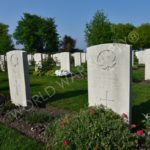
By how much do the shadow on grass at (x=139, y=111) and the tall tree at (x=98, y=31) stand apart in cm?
1293

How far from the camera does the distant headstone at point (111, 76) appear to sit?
5.07m

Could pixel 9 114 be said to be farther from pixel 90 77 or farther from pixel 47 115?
pixel 90 77

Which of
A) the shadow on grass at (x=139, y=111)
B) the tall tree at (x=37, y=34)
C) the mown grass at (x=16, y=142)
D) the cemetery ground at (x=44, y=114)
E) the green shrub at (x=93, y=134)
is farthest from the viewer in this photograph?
the tall tree at (x=37, y=34)

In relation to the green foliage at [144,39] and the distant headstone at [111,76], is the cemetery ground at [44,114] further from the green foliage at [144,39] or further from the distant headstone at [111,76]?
the green foliage at [144,39]

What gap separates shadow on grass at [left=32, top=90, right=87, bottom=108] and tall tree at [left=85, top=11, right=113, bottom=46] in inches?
421

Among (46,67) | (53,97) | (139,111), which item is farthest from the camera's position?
(46,67)

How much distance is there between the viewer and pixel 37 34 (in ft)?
150

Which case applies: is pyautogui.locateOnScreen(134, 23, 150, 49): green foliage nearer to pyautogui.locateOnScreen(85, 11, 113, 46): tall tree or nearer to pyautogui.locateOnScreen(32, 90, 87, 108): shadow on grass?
pyautogui.locateOnScreen(85, 11, 113, 46): tall tree

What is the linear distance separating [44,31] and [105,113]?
42.4 meters

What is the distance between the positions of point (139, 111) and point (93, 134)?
276 centimetres

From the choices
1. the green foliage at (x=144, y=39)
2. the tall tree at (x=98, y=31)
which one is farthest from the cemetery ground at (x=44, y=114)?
the green foliage at (x=144, y=39)

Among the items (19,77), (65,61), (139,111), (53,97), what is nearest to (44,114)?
(19,77)

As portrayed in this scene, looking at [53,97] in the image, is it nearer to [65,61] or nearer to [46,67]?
[65,61]

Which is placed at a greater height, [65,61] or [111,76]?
[111,76]
